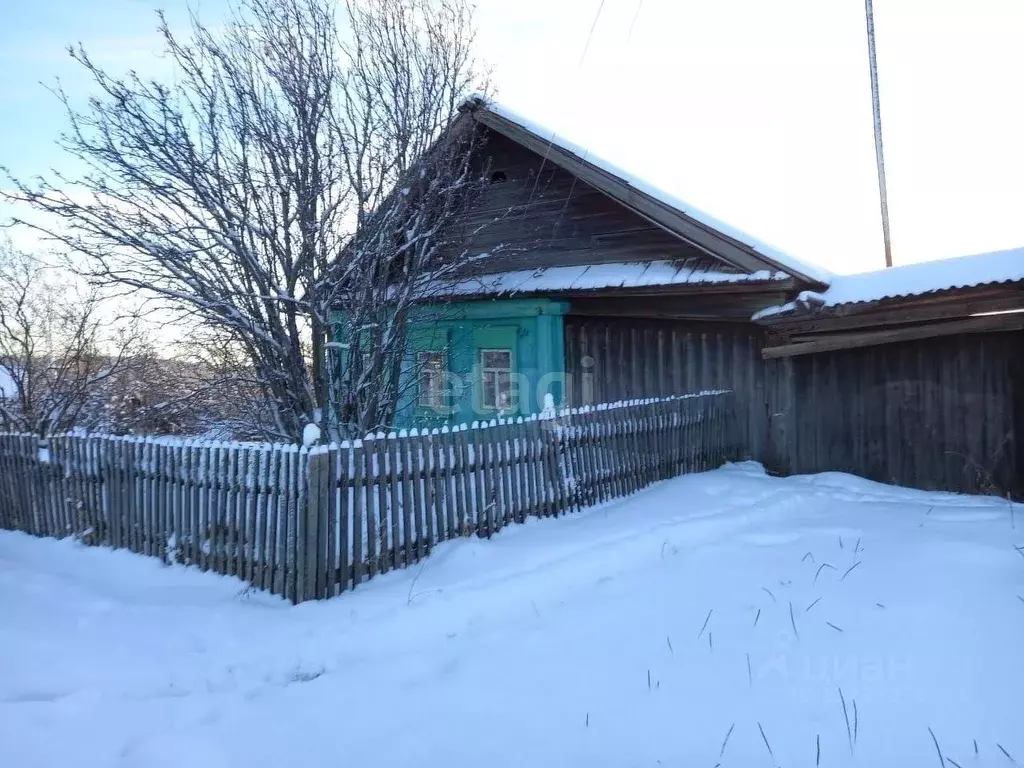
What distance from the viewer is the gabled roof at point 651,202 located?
844 cm

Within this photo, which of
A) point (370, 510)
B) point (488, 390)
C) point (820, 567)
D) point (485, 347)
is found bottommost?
point (820, 567)

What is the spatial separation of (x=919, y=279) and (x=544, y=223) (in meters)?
5.58

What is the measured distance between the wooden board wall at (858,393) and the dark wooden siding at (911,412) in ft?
0.04

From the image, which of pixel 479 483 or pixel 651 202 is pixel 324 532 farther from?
pixel 651 202

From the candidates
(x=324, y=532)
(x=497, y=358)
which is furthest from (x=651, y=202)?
(x=324, y=532)

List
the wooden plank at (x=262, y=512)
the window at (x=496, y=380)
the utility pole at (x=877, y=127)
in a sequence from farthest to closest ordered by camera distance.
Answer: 1. the utility pole at (x=877, y=127)
2. the window at (x=496, y=380)
3. the wooden plank at (x=262, y=512)

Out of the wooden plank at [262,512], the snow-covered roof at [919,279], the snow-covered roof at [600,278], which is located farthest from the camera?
the snow-covered roof at [600,278]

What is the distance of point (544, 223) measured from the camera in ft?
36.1

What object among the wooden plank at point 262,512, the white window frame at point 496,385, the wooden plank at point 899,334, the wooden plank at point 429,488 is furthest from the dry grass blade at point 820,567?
the white window frame at point 496,385

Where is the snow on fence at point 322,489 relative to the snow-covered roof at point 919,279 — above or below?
below

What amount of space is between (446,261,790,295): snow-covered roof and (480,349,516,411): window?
Answer: 1.20 metres

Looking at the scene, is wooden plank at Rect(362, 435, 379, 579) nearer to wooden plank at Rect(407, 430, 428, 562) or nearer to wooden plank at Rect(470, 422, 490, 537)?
wooden plank at Rect(407, 430, 428, 562)

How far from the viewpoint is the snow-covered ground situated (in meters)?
3.04

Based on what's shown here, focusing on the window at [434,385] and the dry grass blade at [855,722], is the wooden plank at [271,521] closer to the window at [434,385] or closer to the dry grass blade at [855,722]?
the dry grass blade at [855,722]
